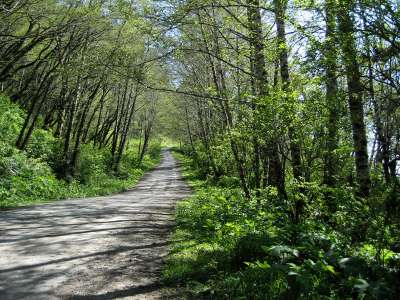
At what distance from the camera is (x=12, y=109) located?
21453mm

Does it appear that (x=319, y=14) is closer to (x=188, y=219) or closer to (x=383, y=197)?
(x=383, y=197)

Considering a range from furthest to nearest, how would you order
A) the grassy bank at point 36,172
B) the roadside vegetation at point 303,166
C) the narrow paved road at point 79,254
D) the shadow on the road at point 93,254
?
1. the grassy bank at point 36,172
2. the shadow on the road at point 93,254
3. the narrow paved road at point 79,254
4. the roadside vegetation at point 303,166

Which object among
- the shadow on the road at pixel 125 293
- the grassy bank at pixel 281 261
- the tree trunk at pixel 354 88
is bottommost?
the shadow on the road at pixel 125 293

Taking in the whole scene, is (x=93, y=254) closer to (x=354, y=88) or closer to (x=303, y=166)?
(x=303, y=166)

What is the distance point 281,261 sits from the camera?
477 cm

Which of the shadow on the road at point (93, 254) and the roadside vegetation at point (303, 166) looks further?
the shadow on the road at point (93, 254)

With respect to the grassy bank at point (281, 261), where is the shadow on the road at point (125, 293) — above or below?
below

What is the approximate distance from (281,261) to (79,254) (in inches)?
155

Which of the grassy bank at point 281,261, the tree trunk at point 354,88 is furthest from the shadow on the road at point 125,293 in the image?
the tree trunk at point 354,88

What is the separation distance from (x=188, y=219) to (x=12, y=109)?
48.8 ft

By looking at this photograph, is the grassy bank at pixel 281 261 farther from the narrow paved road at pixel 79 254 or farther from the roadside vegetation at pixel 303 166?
the narrow paved road at pixel 79 254

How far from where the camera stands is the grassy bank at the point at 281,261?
4031 mm

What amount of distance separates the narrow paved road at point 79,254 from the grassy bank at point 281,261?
54 cm

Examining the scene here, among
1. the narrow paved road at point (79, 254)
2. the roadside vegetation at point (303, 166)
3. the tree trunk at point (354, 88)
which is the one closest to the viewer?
the roadside vegetation at point (303, 166)
